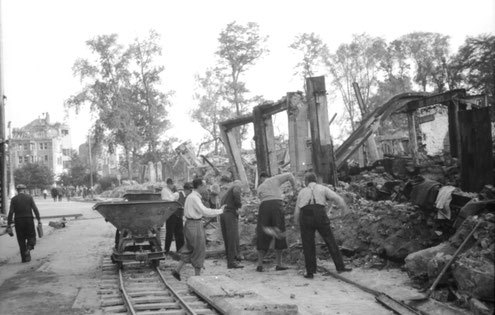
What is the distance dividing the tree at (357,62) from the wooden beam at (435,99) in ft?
88.0

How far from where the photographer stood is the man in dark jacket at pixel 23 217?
11578 millimetres

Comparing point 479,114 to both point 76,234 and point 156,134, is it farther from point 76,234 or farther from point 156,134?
point 156,134

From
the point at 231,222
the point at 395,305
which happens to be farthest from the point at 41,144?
the point at 395,305

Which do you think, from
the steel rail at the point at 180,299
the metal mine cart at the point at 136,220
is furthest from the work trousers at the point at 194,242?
the metal mine cart at the point at 136,220

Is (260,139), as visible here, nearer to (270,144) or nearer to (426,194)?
(270,144)

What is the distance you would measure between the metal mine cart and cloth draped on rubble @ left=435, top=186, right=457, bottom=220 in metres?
4.95

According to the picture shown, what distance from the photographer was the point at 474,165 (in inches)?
380

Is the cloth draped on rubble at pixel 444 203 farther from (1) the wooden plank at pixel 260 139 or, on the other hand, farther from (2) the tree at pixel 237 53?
(2) the tree at pixel 237 53

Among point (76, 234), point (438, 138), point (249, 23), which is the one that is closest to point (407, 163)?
point (76, 234)

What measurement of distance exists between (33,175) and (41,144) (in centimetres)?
3394

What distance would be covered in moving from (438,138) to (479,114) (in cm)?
3284

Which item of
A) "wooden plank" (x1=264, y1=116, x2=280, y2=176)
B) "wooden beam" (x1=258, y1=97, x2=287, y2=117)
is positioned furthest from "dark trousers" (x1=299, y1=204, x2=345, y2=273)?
"wooden plank" (x1=264, y1=116, x2=280, y2=176)

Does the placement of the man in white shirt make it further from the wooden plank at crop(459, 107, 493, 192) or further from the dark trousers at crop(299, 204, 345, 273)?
the wooden plank at crop(459, 107, 493, 192)

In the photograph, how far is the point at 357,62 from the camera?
Answer: 44719 millimetres
